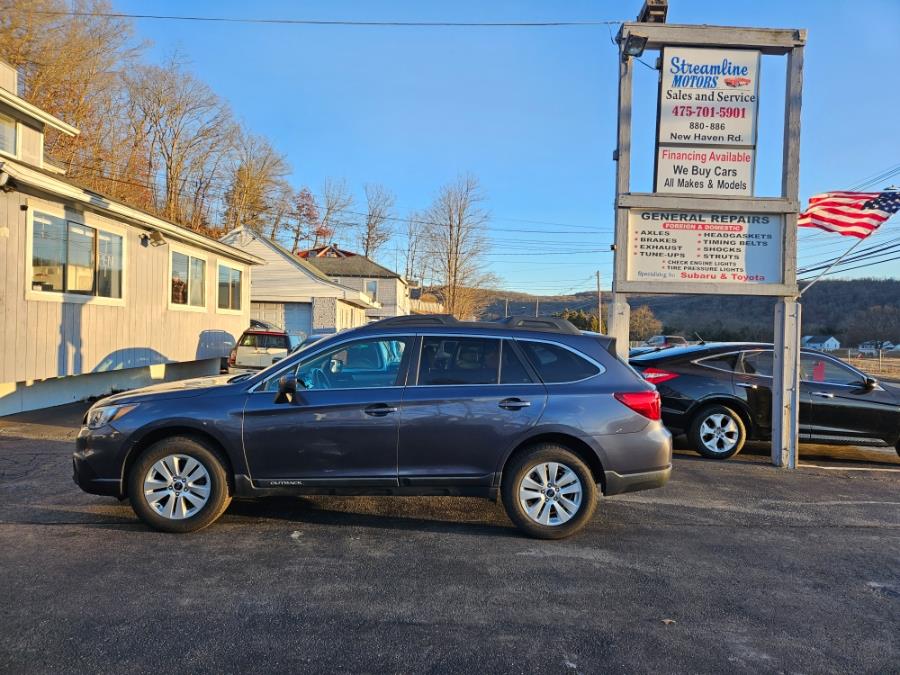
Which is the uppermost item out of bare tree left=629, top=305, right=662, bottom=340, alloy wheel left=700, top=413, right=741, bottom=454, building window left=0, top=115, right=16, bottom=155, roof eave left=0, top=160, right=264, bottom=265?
building window left=0, top=115, right=16, bottom=155

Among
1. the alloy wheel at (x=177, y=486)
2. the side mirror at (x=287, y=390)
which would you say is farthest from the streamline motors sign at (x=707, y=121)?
the alloy wheel at (x=177, y=486)

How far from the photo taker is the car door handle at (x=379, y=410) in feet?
15.8

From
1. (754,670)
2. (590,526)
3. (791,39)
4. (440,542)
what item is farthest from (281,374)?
(791,39)

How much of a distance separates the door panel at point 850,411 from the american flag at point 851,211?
6.98 feet

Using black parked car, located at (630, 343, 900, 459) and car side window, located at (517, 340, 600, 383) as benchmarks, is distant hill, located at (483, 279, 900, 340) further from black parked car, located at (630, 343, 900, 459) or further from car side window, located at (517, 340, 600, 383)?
car side window, located at (517, 340, 600, 383)

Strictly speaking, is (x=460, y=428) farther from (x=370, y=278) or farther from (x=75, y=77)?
(x=370, y=278)

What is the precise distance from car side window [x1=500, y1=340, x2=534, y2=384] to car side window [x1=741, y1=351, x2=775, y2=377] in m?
5.03

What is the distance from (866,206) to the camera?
917cm

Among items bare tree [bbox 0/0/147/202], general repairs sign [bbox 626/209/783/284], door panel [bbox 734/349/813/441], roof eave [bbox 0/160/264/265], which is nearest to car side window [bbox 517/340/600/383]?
general repairs sign [bbox 626/209/783/284]

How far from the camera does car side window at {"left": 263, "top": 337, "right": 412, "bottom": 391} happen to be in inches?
196

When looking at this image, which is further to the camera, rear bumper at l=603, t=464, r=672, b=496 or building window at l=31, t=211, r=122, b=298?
building window at l=31, t=211, r=122, b=298

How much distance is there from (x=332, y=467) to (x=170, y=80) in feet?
146

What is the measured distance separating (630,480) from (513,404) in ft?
3.65

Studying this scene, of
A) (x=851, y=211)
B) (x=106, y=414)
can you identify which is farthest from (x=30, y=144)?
(x=851, y=211)
